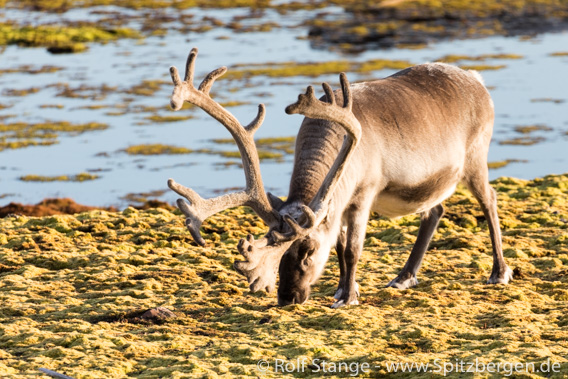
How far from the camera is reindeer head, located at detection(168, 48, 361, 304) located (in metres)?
7.70

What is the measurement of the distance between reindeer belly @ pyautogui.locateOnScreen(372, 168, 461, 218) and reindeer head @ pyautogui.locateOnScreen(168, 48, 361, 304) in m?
1.14

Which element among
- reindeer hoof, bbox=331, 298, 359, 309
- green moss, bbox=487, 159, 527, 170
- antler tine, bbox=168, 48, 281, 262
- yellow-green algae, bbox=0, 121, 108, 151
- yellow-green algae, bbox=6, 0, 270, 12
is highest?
antler tine, bbox=168, 48, 281, 262

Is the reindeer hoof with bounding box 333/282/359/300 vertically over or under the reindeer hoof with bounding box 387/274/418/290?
over

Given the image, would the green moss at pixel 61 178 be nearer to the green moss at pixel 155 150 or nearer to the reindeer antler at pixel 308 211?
the green moss at pixel 155 150

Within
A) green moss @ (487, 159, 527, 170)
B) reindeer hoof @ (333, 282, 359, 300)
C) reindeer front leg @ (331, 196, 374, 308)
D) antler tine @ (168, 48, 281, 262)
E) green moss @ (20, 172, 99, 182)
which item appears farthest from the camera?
green moss @ (487, 159, 527, 170)

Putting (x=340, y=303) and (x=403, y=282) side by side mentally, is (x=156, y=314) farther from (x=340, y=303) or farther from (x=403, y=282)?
(x=403, y=282)

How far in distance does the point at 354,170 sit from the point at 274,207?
2.76 feet

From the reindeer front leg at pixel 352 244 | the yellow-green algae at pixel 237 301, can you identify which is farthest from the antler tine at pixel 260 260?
the reindeer front leg at pixel 352 244

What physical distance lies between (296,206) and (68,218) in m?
5.44

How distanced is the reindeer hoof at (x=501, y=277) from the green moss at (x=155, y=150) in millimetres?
12958

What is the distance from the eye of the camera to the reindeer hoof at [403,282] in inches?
378

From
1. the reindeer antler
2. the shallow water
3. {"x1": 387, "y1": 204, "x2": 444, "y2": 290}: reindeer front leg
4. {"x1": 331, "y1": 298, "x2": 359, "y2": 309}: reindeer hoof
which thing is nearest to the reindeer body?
the reindeer antler

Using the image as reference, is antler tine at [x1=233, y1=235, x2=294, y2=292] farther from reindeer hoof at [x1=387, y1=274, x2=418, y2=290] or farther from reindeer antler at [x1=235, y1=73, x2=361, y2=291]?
reindeer hoof at [x1=387, y1=274, x2=418, y2=290]

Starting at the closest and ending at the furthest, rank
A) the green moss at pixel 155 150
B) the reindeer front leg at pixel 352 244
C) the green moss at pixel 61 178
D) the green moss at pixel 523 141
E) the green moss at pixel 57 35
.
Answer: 1. the reindeer front leg at pixel 352 244
2. the green moss at pixel 61 178
3. the green moss at pixel 155 150
4. the green moss at pixel 523 141
5. the green moss at pixel 57 35
